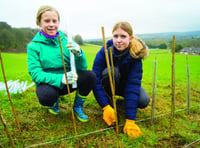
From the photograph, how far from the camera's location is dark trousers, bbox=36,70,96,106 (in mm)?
1545

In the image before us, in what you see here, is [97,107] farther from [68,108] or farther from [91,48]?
[91,48]

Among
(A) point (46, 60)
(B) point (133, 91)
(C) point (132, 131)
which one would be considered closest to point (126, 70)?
(B) point (133, 91)

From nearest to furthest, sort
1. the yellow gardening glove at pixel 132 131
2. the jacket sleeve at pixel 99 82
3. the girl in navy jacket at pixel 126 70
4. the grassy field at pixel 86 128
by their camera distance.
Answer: the grassy field at pixel 86 128 → the yellow gardening glove at pixel 132 131 → the girl in navy jacket at pixel 126 70 → the jacket sleeve at pixel 99 82

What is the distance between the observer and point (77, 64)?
173cm

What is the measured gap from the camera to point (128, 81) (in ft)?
6.28

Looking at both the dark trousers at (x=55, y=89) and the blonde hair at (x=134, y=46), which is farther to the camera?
the blonde hair at (x=134, y=46)

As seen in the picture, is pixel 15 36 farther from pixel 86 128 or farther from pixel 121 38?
pixel 86 128

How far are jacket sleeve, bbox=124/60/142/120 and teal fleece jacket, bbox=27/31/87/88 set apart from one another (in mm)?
649

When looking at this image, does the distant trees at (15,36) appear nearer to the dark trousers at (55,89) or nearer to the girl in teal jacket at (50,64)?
the girl in teal jacket at (50,64)

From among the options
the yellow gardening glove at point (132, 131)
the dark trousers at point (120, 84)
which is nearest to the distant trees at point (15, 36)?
the dark trousers at point (120, 84)

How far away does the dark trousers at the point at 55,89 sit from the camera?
5.07 feet

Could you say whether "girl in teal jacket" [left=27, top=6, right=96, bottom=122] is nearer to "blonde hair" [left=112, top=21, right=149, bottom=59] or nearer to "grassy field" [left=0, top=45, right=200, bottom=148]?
"grassy field" [left=0, top=45, right=200, bottom=148]

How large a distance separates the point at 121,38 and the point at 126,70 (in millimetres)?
449

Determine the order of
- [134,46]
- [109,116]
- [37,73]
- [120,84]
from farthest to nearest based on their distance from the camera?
[120,84], [134,46], [109,116], [37,73]
